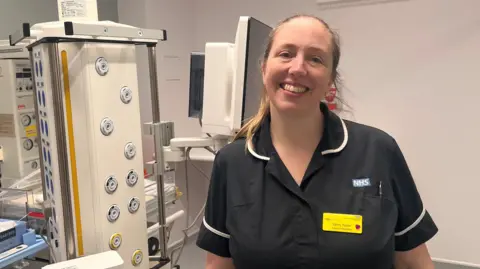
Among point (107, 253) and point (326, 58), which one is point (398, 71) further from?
point (107, 253)

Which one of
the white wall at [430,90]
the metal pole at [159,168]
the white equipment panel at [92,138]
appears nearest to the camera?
the white equipment panel at [92,138]

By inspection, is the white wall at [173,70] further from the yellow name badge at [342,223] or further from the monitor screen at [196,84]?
the yellow name badge at [342,223]

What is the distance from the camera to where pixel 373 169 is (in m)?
1.17

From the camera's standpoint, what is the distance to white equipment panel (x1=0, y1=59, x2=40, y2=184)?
227 centimetres

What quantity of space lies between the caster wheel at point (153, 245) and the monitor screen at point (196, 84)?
673 millimetres

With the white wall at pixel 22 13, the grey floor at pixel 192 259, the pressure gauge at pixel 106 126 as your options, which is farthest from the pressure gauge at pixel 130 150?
the grey floor at pixel 192 259

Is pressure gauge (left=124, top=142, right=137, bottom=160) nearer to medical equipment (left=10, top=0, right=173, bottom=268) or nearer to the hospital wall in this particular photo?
medical equipment (left=10, top=0, right=173, bottom=268)

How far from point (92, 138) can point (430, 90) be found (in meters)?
2.37

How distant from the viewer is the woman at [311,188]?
3.68 feet

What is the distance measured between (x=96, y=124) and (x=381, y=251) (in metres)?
1.09

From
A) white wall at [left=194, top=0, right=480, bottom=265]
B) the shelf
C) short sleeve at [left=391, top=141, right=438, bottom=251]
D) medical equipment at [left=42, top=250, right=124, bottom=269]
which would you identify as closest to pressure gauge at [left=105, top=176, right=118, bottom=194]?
medical equipment at [left=42, top=250, right=124, bottom=269]

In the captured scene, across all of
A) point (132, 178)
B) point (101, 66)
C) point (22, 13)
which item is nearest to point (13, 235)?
point (132, 178)

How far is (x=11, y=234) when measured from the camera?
1697 mm

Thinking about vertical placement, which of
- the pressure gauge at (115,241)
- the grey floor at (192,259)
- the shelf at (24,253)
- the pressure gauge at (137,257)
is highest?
the pressure gauge at (115,241)
